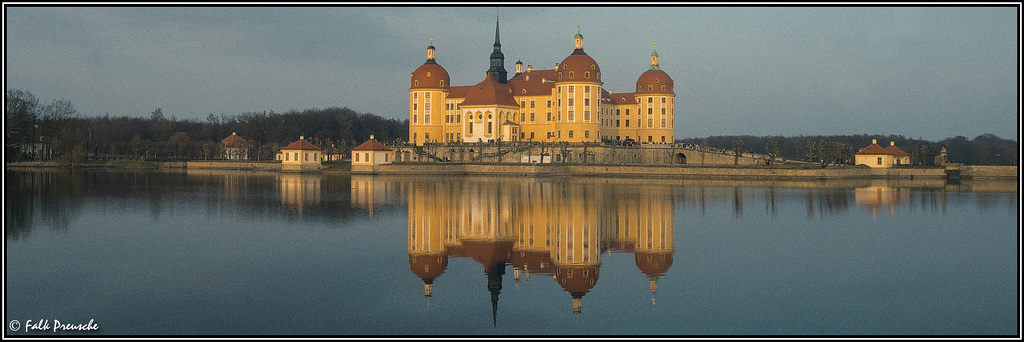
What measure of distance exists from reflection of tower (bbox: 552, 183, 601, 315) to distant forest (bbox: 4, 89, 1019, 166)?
30.7m

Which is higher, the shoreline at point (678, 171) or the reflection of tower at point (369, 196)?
the shoreline at point (678, 171)

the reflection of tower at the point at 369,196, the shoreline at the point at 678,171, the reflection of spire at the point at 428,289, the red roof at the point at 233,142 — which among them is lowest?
the reflection of spire at the point at 428,289

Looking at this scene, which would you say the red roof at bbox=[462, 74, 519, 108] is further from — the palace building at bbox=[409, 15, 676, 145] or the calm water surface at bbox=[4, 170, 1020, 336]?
the calm water surface at bbox=[4, 170, 1020, 336]

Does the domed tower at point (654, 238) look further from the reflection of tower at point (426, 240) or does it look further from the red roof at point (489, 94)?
the red roof at point (489, 94)

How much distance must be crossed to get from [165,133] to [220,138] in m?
5.77

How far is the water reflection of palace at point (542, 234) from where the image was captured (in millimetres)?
14203

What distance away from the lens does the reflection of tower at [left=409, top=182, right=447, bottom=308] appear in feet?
45.3

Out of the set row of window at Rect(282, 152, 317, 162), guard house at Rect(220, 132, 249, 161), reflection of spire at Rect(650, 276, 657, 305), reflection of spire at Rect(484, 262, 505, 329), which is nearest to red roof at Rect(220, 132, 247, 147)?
guard house at Rect(220, 132, 249, 161)

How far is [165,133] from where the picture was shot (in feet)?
298

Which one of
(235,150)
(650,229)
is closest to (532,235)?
(650,229)

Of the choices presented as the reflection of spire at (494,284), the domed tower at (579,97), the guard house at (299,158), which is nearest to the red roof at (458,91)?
the domed tower at (579,97)

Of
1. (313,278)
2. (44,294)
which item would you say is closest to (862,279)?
(313,278)

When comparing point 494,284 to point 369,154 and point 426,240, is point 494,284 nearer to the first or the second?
point 426,240

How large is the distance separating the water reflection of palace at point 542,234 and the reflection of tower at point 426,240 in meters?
0.02
